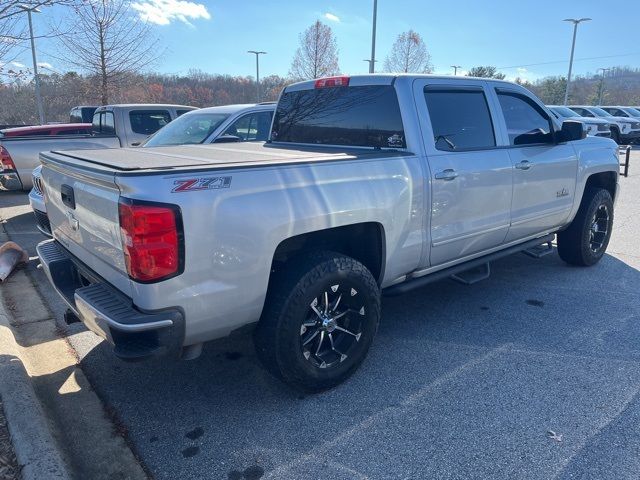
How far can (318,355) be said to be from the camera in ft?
10.2

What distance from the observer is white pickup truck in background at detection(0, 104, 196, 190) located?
8086 millimetres

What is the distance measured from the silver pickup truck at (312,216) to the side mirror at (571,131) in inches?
0.8

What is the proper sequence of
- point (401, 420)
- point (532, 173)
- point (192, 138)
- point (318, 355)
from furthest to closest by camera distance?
1. point (192, 138)
2. point (532, 173)
3. point (318, 355)
4. point (401, 420)

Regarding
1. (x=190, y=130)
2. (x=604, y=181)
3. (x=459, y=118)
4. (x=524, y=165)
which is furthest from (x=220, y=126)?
(x=604, y=181)

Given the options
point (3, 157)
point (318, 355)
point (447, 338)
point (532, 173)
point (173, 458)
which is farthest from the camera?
point (3, 157)

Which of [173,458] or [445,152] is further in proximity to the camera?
[445,152]

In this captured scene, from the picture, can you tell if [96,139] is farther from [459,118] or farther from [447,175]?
[447,175]

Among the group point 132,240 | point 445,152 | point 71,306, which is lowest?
point 71,306

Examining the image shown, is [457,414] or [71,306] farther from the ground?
[71,306]

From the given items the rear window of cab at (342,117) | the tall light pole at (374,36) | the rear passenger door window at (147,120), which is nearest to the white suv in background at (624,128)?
the tall light pole at (374,36)

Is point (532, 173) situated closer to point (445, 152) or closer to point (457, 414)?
point (445, 152)

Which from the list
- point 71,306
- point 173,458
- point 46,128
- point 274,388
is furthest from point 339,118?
point 46,128

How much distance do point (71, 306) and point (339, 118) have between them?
2.39 metres

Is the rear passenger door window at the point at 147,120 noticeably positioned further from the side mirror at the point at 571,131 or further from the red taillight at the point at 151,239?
the red taillight at the point at 151,239
